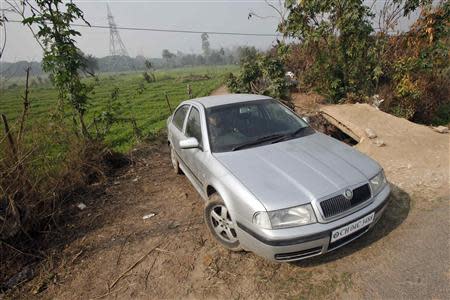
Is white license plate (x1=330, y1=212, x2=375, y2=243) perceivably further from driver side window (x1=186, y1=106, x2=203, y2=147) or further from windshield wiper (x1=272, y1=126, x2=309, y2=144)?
driver side window (x1=186, y1=106, x2=203, y2=147)

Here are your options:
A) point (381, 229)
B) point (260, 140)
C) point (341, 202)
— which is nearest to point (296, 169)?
point (341, 202)

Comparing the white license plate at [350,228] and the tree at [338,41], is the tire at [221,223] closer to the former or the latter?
the white license plate at [350,228]

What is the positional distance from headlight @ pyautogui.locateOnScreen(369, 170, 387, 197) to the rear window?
9.04 feet

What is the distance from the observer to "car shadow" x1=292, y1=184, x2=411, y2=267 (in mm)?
2770

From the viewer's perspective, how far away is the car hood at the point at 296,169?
239cm

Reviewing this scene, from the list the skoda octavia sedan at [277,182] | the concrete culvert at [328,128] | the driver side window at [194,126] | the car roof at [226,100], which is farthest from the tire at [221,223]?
the concrete culvert at [328,128]

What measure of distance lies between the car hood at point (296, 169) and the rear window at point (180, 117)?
1.46 metres

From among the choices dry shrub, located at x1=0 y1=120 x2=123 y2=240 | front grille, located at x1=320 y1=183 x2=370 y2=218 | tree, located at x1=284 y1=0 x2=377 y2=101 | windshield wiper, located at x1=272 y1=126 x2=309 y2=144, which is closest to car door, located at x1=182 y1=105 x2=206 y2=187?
windshield wiper, located at x1=272 y1=126 x2=309 y2=144

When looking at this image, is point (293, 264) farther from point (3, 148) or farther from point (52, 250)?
point (3, 148)

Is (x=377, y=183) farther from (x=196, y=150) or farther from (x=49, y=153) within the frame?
(x=49, y=153)

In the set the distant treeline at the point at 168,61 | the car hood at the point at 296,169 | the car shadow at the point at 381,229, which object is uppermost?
the distant treeline at the point at 168,61

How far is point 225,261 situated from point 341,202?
1378 mm

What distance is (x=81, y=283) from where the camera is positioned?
9.36 feet

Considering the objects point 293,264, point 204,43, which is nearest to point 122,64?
point 204,43
